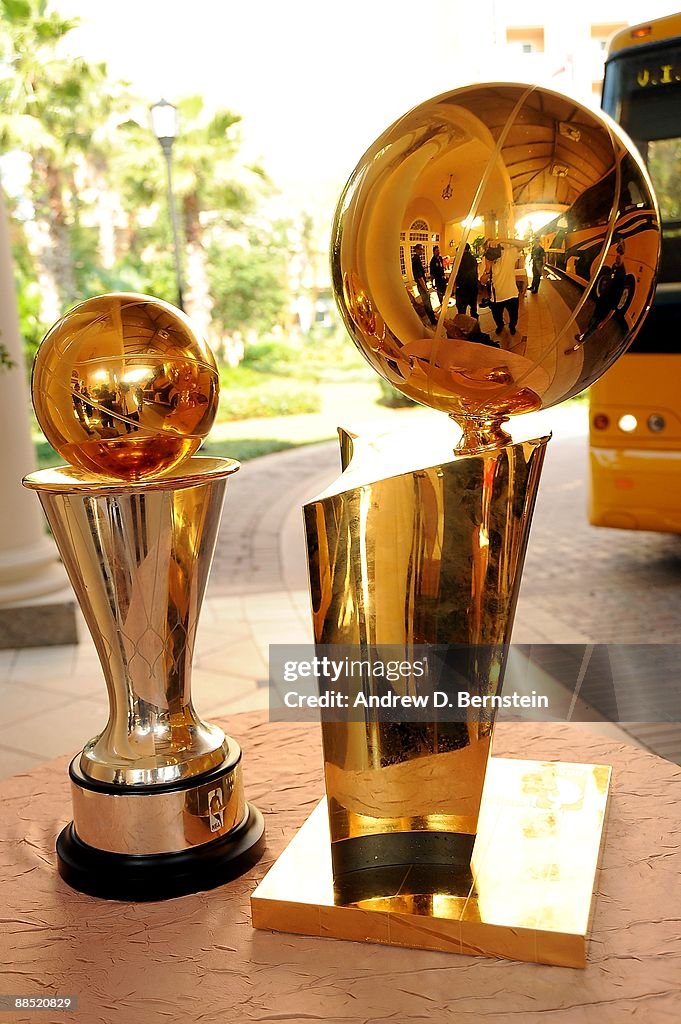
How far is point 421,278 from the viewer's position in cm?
96

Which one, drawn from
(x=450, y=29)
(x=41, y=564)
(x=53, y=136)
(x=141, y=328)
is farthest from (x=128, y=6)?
(x=141, y=328)

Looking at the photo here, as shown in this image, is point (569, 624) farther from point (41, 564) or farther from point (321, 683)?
point (321, 683)

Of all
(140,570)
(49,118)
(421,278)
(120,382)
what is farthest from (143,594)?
(49,118)

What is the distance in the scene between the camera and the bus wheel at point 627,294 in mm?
975

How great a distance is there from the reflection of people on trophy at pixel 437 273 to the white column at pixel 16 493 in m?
3.28

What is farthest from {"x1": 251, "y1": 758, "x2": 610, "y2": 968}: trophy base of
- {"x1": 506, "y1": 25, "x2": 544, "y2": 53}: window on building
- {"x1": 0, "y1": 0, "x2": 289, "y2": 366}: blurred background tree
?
{"x1": 0, "y1": 0, "x2": 289, "y2": 366}: blurred background tree

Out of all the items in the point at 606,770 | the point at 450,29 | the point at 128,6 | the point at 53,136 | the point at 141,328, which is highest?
the point at 128,6

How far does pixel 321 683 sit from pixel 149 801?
0.86 feet

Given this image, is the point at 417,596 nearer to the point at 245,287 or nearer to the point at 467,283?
the point at 467,283

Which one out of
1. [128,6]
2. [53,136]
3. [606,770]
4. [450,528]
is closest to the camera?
[450,528]

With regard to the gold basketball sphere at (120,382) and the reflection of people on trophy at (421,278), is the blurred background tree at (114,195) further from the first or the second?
the reflection of people on trophy at (421,278)

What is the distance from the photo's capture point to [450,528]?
108cm

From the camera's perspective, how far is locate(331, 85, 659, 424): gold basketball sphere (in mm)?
926

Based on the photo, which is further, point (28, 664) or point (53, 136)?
point (53, 136)
